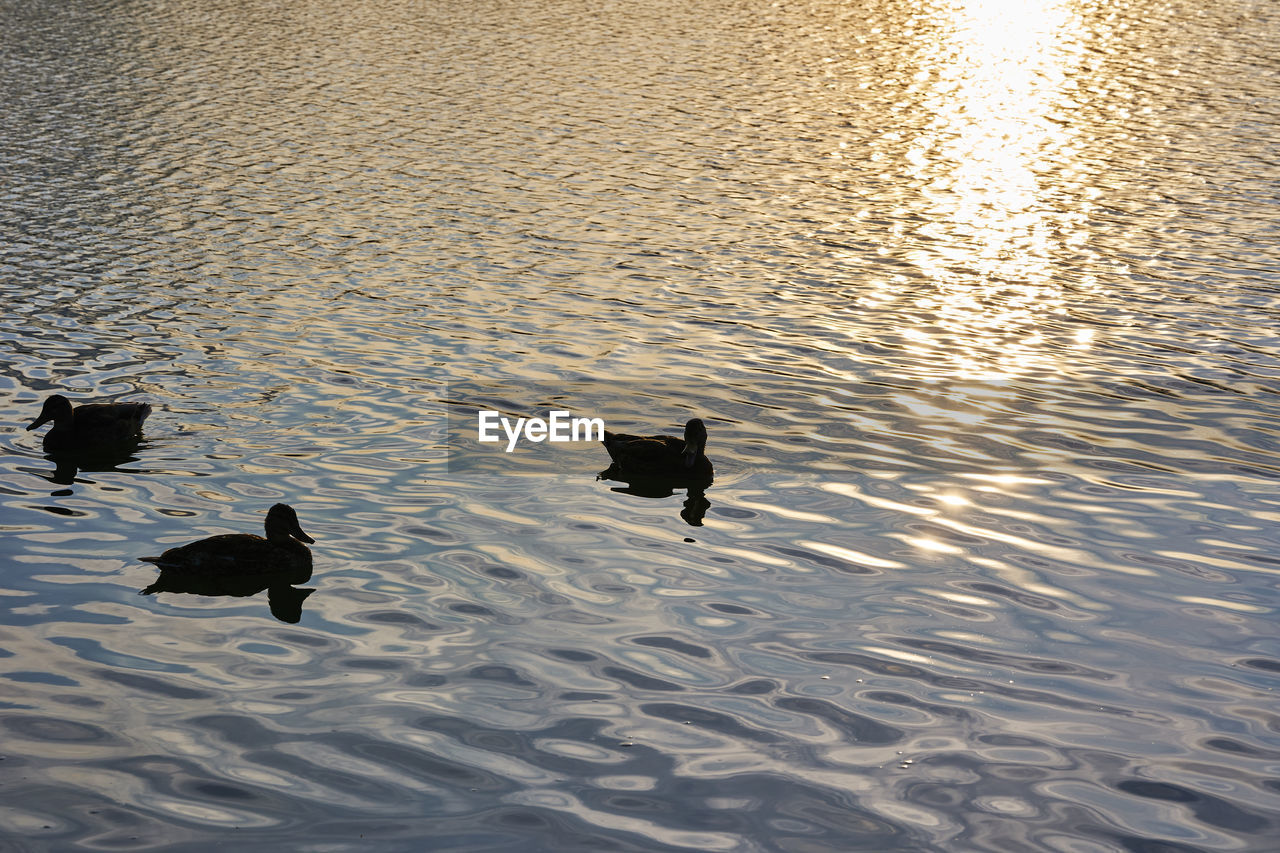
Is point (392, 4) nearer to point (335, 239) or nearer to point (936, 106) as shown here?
point (936, 106)

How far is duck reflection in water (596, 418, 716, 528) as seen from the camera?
15.2 meters

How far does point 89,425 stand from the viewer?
15430 millimetres

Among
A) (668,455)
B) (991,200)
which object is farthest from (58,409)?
(991,200)

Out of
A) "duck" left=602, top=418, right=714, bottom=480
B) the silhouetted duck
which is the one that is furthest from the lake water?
"duck" left=602, top=418, right=714, bottom=480

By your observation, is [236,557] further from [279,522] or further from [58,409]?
[58,409]

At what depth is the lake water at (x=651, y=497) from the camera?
9.27 meters

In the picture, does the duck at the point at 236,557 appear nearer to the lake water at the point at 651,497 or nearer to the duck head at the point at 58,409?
the lake water at the point at 651,497

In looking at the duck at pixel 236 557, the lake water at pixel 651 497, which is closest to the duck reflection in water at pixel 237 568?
the duck at pixel 236 557

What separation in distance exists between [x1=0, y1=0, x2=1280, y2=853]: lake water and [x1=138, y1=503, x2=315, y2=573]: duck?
0.95 ft

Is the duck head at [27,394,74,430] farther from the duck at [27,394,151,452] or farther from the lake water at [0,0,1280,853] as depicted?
the lake water at [0,0,1280,853]

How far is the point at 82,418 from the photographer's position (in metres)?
15.5

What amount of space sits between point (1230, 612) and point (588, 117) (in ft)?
97.7

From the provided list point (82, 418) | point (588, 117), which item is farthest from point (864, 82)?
point (82, 418)

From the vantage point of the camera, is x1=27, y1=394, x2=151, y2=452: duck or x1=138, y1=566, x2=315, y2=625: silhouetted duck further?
x1=27, y1=394, x2=151, y2=452: duck
